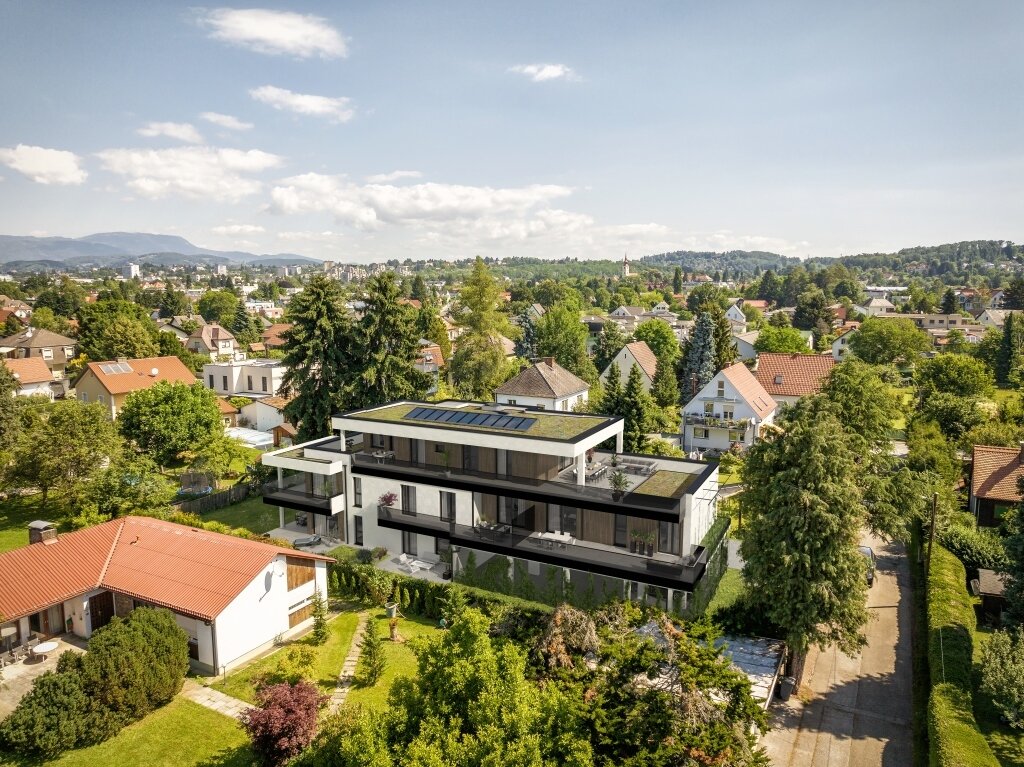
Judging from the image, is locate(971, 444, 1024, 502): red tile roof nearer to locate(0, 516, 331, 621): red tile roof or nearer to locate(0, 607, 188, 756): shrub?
locate(0, 516, 331, 621): red tile roof

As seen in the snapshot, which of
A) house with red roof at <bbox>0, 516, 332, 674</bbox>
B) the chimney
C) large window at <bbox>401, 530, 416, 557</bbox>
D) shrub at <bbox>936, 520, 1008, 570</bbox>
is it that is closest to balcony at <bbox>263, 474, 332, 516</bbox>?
large window at <bbox>401, 530, 416, 557</bbox>

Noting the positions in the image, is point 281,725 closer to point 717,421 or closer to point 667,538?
point 667,538

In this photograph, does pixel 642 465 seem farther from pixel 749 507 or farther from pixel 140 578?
pixel 140 578

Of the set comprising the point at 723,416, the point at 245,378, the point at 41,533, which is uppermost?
the point at 245,378

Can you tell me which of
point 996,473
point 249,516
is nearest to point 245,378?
point 249,516

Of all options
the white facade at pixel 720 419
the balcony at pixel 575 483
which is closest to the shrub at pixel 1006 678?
the balcony at pixel 575 483

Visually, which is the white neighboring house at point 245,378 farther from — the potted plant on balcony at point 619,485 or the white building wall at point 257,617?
the potted plant on balcony at point 619,485
